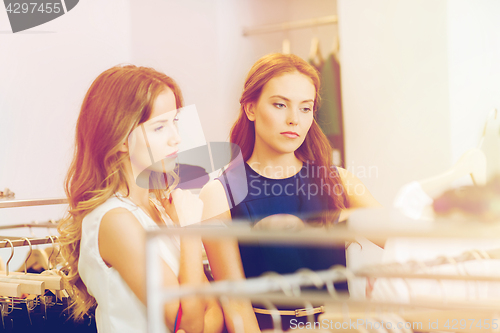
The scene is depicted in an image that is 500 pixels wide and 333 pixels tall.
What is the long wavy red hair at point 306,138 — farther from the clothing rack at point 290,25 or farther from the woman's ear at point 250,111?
the clothing rack at point 290,25

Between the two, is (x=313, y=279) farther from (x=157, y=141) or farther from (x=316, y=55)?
(x=316, y=55)

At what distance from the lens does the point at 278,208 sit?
95 centimetres

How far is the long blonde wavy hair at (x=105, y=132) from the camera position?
0.82 meters

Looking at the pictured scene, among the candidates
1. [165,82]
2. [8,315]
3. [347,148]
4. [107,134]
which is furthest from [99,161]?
[347,148]

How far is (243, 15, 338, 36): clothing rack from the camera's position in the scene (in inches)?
89.3

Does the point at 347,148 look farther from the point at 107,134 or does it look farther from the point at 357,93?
the point at 107,134

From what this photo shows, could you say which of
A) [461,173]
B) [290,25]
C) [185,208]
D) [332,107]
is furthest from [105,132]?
[290,25]

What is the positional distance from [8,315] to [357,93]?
60.5 inches

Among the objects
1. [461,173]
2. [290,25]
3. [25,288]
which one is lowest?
[25,288]

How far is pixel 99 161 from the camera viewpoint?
0.85 m

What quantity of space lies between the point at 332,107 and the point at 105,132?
1484 mm

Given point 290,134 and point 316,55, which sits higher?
point 316,55

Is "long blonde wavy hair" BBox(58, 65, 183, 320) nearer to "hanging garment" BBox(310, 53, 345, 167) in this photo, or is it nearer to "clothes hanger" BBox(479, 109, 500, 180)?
"hanging garment" BBox(310, 53, 345, 167)

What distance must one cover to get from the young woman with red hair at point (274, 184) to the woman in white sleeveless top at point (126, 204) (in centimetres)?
9
